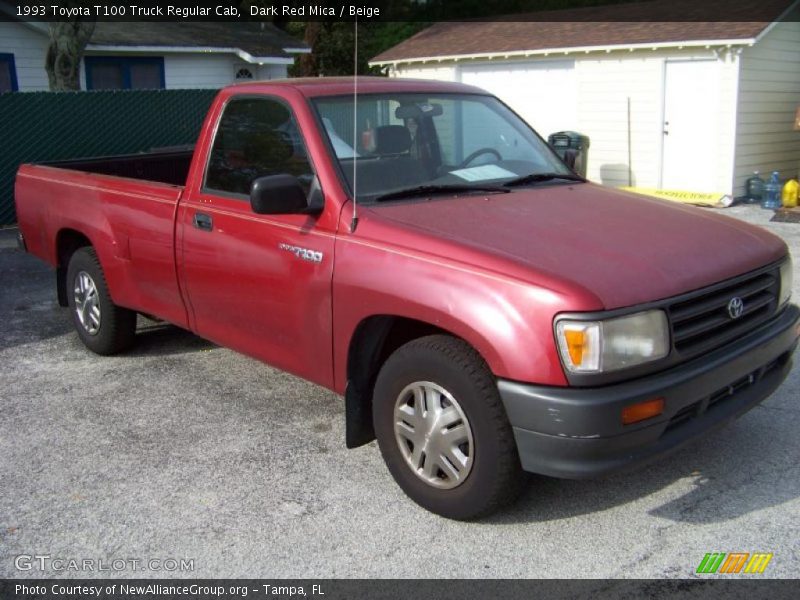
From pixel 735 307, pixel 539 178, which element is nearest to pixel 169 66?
pixel 539 178

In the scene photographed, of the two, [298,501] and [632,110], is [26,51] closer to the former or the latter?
[632,110]

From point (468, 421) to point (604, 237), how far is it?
1.01m

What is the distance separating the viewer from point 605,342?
3170mm

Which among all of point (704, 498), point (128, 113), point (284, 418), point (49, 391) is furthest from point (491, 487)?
point (128, 113)

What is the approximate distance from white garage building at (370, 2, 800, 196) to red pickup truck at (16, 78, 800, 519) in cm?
1044

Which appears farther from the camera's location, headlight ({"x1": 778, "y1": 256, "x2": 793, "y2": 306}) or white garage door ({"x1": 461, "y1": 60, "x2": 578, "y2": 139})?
white garage door ({"x1": 461, "y1": 60, "x2": 578, "y2": 139})

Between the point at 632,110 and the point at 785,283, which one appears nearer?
the point at 785,283

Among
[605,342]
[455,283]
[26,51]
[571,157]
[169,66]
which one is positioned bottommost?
[605,342]

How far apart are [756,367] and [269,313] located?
7.70ft

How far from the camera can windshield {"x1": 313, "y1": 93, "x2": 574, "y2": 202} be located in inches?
169

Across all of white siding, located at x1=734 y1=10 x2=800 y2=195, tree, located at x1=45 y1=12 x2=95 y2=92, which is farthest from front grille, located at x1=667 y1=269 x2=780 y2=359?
tree, located at x1=45 y1=12 x2=95 y2=92

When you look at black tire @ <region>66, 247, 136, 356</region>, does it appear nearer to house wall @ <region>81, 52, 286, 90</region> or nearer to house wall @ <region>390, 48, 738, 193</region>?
house wall @ <region>390, 48, 738, 193</region>

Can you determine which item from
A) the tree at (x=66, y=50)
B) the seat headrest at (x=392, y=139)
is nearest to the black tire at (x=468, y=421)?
the seat headrest at (x=392, y=139)

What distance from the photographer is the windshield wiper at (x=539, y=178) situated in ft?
15.0
